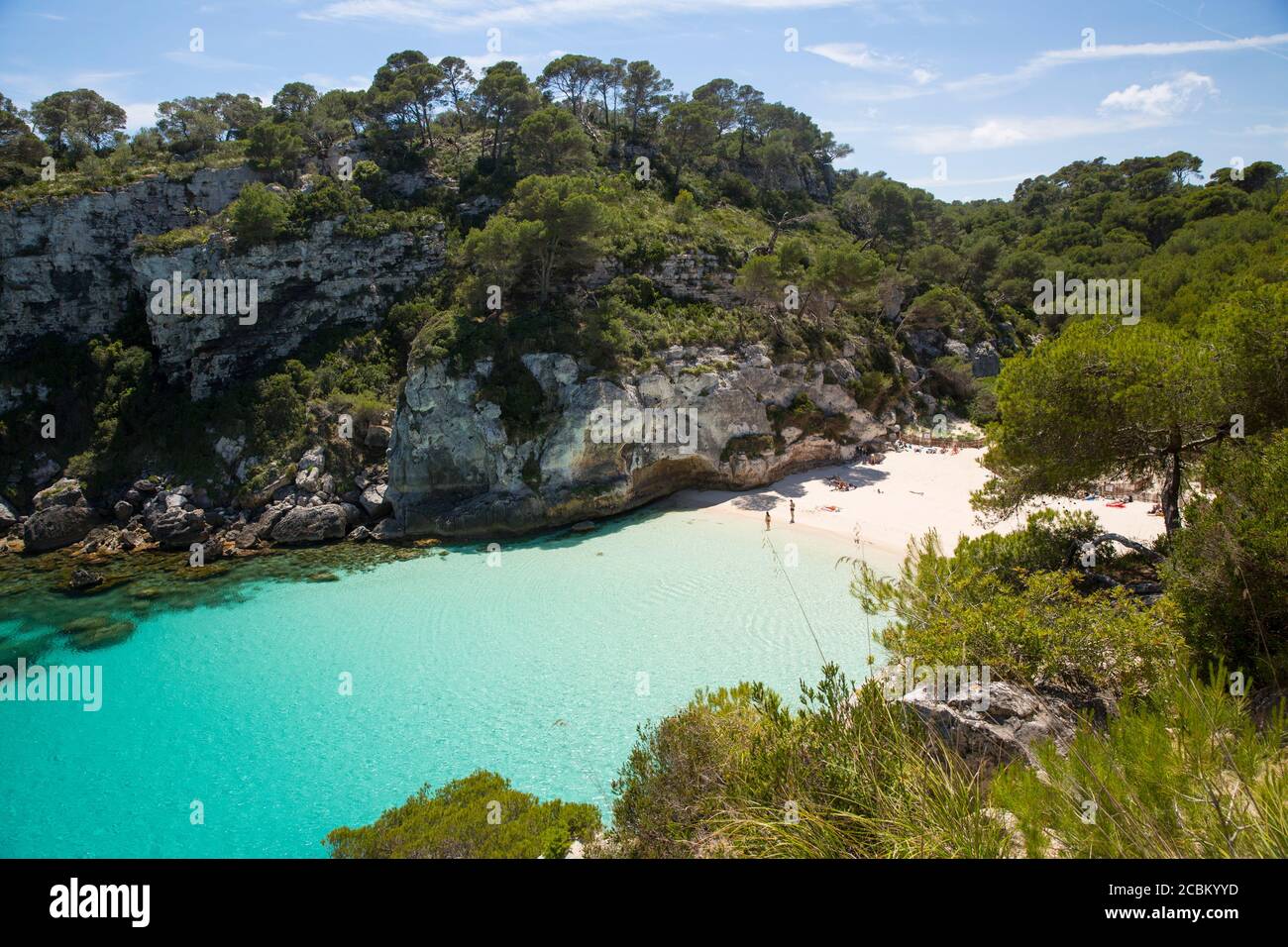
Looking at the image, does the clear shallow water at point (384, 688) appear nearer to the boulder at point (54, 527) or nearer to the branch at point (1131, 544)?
the branch at point (1131, 544)

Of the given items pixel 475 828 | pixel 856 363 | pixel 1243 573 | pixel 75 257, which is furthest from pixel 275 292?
pixel 1243 573

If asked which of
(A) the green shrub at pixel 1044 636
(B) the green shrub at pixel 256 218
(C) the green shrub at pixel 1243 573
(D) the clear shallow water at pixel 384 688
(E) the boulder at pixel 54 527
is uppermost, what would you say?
(B) the green shrub at pixel 256 218

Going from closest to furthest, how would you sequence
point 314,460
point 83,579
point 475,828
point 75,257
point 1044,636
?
point 1044,636 < point 475,828 < point 83,579 < point 314,460 < point 75,257

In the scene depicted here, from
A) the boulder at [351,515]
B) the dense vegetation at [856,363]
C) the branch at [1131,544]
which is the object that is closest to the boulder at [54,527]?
the dense vegetation at [856,363]

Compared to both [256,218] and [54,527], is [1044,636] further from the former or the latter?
[256,218]

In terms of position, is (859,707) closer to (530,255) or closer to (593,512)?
(593,512)
